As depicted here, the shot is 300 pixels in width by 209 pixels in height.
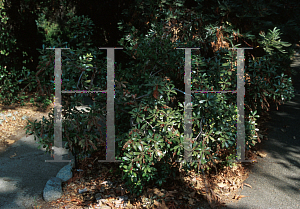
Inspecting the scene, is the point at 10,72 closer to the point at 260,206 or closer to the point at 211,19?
the point at 211,19

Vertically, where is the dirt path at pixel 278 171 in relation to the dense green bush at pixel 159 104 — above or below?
below

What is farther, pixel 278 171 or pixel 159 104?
pixel 278 171

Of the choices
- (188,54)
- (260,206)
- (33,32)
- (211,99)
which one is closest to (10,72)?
(33,32)

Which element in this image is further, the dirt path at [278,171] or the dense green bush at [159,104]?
the dirt path at [278,171]

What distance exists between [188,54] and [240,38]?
1.24m

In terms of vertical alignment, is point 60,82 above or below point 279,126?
above

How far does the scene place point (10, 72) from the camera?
22.4 feet

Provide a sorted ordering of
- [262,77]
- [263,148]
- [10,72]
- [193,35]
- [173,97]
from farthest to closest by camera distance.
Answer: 1. [10,72]
2. [263,148]
3. [193,35]
4. [173,97]
5. [262,77]

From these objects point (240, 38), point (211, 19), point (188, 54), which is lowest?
point (188, 54)

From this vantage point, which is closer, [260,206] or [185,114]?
[185,114]

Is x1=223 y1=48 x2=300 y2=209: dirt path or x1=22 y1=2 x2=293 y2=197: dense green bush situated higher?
x1=22 y1=2 x2=293 y2=197: dense green bush

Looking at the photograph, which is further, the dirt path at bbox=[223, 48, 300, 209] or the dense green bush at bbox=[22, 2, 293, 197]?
the dirt path at bbox=[223, 48, 300, 209]

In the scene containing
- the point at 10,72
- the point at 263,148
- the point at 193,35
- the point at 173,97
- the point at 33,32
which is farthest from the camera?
the point at 33,32

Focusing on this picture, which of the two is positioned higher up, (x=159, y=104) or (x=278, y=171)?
(x=159, y=104)
